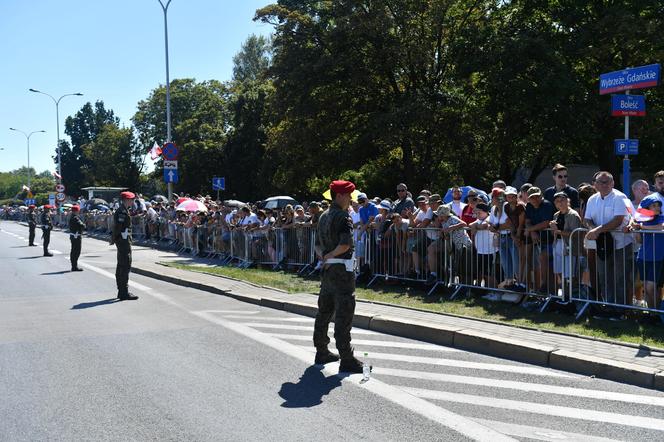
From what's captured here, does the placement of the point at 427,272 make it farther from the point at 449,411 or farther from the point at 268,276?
the point at 449,411

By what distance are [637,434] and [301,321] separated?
5.59 meters

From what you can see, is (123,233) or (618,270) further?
(123,233)

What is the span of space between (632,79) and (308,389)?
7.88m

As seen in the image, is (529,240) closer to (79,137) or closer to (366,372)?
(366,372)

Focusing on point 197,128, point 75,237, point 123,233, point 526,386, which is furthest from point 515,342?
point 197,128

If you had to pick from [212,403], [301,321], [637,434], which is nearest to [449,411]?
[637,434]

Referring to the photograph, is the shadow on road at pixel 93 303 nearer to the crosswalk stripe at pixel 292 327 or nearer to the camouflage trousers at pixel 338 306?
the crosswalk stripe at pixel 292 327

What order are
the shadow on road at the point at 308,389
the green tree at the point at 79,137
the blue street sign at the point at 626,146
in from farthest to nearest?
the green tree at the point at 79,137 → the blue street sign at the point at 626,146 → the shadow on road at the point at 308,389

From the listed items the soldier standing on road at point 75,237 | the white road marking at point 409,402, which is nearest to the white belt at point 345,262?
the white road marking at point 409,402

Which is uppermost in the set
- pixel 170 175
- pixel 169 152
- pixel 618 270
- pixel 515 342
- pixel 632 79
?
pixel 632 79

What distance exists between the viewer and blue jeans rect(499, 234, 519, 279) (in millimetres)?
9523

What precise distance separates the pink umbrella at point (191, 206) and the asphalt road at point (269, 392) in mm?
14557

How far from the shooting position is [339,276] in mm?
6566

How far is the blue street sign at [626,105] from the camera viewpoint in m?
10.5
